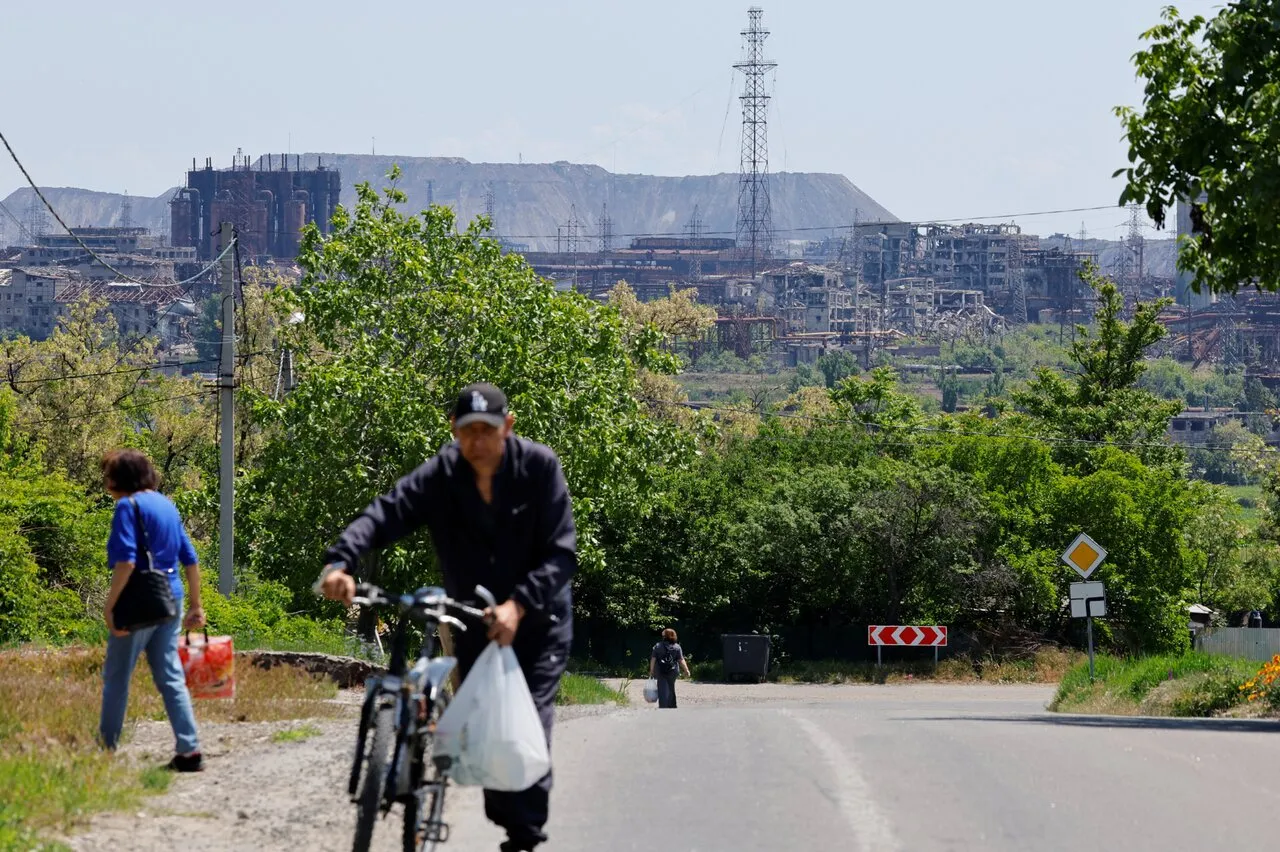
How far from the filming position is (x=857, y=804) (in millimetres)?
9625

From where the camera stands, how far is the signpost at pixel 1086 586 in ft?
93.4

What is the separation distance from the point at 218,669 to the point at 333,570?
554cm

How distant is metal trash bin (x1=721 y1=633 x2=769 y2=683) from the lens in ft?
166

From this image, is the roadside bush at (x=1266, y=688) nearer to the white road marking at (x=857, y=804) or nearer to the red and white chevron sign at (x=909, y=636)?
the white road marking at (x=857, y=804)

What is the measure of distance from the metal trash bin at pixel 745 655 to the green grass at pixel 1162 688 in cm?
2372

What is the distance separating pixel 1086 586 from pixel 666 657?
7.53 metres

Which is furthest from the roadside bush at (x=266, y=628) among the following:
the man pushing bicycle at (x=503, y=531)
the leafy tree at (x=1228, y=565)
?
the leafy tree at (x=1228, y=565)

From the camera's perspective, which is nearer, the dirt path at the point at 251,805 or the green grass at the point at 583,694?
the dirt path at the point at 251,805

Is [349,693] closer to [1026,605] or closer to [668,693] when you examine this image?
[668,693]

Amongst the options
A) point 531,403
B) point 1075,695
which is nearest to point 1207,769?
point 1075,695

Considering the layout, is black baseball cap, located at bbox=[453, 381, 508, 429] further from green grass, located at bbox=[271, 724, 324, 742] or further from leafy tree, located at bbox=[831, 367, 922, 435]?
leafy tree, located at bbox=[831, 367, 922, 435]

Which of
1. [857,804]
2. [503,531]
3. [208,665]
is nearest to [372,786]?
[503,531]

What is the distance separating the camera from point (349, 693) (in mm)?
17656

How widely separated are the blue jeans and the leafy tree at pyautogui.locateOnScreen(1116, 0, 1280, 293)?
425 inches
